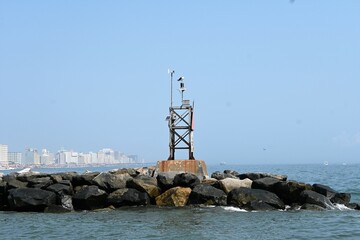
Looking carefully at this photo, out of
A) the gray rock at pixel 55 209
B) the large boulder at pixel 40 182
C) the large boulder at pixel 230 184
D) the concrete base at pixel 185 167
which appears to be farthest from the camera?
the concrete base at pixel 185 167

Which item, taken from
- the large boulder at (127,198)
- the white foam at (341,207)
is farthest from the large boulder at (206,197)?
the white foam at (341,207)

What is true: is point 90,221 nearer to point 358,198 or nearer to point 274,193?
point 274,193

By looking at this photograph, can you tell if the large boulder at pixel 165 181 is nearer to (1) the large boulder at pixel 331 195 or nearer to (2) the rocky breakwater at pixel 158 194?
(2) the rocky breakwater at pixel 158 194

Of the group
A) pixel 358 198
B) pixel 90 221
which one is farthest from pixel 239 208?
pixel 358 198

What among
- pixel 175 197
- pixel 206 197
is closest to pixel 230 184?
pixel 206 197

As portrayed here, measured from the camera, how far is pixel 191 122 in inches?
Answer: 992

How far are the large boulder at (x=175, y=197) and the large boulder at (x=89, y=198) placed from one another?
2165 millimetres

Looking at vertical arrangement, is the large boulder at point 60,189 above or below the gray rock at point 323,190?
above

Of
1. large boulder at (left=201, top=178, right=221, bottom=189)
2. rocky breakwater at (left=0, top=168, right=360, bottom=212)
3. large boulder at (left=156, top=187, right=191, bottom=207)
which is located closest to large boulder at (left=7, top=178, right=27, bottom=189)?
rocky breakwater at (left=0, top=168, right=360, bottom=212)

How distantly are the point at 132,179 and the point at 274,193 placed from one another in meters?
5.61

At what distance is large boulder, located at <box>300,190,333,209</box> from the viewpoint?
21.0 m

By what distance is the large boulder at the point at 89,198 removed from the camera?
20.9 meters

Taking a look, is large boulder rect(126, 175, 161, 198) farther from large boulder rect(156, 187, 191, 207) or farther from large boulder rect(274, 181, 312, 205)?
large boulder rect(274, 181, 312, 205)

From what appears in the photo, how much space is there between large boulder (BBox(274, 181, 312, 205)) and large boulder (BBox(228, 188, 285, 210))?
26.7 inches
